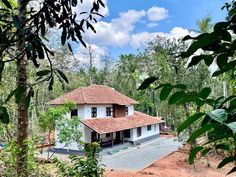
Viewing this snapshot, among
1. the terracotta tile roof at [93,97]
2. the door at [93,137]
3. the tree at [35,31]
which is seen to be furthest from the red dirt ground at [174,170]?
the tree at [35,31]

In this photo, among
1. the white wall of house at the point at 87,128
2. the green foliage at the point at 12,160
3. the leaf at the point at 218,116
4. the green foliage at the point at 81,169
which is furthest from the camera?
the white wall of house at the point at 87,128

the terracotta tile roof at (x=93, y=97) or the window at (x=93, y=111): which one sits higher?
the terracotta tile roof at (x=93, y=97)

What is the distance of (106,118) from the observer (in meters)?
18.1

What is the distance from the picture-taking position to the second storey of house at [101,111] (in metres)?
16.5

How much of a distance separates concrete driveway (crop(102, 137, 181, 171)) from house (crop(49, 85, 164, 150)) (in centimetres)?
113

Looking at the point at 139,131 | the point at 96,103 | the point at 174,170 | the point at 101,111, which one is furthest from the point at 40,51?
the point at 139,131

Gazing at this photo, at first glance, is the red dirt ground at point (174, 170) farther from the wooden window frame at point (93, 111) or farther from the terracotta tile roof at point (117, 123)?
the wooden window frame at point (93, 111)

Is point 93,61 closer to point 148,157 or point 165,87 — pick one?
point 148,157

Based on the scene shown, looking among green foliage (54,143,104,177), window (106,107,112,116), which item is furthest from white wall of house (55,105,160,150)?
green foliage (54,143,104,177)

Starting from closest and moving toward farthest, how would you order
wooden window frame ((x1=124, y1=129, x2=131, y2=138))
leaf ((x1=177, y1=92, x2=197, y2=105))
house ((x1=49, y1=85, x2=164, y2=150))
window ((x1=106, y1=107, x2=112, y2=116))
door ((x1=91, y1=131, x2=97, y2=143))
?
leaf ((x1=177, y1=92, x2=197, y2=105)) < house ((x1=49, y1=85, x2=164, y2=150)) < door ((x1=91, y1=131, x2=97, y2=143)) < window ((x1=106, y1=107, x2=112, y2=116)) < wooden window frame ((x1=124, y1=129, x2=131, y2=138))

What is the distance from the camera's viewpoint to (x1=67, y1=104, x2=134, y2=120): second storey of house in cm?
1652

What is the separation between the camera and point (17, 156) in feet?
17.7

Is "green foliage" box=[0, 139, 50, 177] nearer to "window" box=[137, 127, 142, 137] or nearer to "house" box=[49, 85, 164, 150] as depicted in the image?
"house" box=[49, 85, 164, 150]

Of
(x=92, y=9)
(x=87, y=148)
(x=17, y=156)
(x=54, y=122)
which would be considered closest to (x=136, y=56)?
(x=54, y=122)
